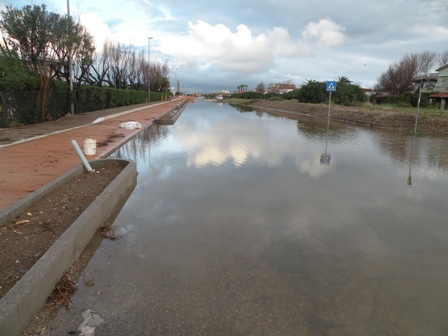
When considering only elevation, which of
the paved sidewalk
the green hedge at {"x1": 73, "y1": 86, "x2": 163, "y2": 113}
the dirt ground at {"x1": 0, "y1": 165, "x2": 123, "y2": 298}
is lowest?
the dirt ground at {"x1": 0, "y1": 165, "x2": 123, "y2": 298}

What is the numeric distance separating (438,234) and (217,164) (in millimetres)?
6141

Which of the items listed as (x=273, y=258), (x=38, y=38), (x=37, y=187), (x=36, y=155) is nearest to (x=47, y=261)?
(x=273, y=258)

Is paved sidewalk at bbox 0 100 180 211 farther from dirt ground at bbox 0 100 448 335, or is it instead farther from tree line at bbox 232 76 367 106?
tree line at bbox 232 76 367 106

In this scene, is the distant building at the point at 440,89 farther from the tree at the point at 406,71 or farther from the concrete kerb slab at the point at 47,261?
the concrete kerb slab at the point at 47,261

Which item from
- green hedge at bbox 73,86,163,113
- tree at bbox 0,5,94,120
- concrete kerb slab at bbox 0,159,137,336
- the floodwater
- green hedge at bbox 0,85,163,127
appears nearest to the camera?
concrete kerb slab at bbox 0,159,137,336

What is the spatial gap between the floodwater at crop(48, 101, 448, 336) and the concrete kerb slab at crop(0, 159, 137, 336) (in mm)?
270

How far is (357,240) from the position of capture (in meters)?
5.12

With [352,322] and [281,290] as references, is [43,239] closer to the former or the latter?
[281,290]

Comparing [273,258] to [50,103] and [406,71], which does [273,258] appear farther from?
[406,71]

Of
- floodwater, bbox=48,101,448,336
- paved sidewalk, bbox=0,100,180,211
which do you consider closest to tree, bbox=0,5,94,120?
paved sidewalk, bbox=0,100,180,211

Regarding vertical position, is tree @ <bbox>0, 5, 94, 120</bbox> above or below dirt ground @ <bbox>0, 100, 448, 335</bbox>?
above

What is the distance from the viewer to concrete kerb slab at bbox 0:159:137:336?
113 inches

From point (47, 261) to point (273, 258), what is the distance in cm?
254

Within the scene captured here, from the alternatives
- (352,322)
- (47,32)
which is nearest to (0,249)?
(352,322)
